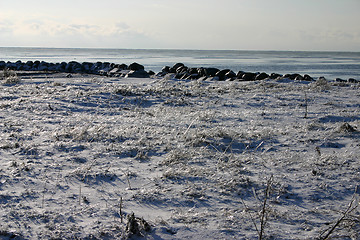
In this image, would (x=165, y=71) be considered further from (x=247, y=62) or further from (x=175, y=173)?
(x=247, y=62)

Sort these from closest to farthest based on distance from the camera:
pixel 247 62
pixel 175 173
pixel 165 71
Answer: pixel 175 173
pixel 165 71
pixel 247 62

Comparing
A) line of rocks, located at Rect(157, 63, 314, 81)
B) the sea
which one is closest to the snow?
line of rocks, located at Rect(157, 63, 314, 81)

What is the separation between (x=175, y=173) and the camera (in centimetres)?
373

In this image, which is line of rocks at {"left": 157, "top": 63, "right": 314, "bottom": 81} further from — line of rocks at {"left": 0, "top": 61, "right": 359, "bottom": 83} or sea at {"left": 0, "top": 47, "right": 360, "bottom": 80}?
sea at {"left": 0, "top": 47, "right": 360, "bottom": 80}

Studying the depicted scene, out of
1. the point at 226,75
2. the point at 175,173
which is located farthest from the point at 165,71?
the point at 175,173

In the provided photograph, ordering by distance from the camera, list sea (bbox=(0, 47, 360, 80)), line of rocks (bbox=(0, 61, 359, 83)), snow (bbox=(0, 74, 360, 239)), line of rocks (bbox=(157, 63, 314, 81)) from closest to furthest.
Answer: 1. snow (bbox=(0, 74, 360, 239))
2. line of rocks (bbox=(157, 63, 314, 81))
3. line of rocks (bbox=(0, 61, 359, 83))
4. sea (bbox=(0, 47, 360, 80))

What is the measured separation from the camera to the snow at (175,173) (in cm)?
266

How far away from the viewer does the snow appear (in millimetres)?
2662

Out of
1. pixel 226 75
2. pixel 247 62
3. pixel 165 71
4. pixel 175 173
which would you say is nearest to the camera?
pixel 175 173

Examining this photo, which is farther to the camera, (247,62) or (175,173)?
(247,62)

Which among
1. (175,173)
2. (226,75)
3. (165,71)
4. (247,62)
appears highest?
(247,62)

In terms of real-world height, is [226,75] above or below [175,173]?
above

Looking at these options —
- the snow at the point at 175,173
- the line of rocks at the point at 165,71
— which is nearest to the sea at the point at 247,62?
the line of rocks at the point at 165,71

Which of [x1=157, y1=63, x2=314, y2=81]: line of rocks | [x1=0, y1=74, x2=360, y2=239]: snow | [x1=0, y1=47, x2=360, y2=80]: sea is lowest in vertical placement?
[x1=0, y1=74, x2=360, y2=239]: snow
